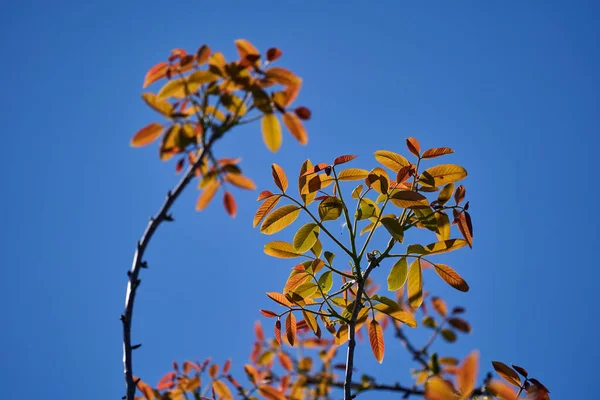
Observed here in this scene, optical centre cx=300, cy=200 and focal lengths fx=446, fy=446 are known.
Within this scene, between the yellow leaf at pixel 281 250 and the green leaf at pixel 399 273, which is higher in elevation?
the yellow leaf at pixel 281 250

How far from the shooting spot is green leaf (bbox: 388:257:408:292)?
54.9 inches

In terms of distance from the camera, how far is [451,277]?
4.55 feet

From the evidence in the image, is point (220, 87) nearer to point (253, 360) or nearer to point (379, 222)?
point (379, 222)

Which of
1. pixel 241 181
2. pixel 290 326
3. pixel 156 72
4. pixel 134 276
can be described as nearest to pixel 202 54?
pixel 156 72

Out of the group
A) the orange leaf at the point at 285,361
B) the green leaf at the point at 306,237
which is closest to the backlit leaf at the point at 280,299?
the green leaf at the point at 306,237

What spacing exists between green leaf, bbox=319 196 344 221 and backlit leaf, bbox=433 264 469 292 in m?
0.35

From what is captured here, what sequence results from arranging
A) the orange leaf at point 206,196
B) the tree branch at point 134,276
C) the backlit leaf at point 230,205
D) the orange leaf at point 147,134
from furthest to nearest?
1. the backlit leaf at point 230,205
2. the orange leaf at point 206,196
3. the orange leaf at point 147,134
4. the tree branch at point 134,276

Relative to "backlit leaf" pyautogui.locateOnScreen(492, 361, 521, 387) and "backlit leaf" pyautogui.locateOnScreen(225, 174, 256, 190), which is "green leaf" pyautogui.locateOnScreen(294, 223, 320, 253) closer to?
"backlit leaf" pyautogui.locateOnScreen(225, 174, 256, 190)

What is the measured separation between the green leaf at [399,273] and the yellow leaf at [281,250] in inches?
11.7

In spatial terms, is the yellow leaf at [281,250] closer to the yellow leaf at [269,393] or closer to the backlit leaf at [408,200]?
the backlit leaf at [408,200]

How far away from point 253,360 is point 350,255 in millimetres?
2124

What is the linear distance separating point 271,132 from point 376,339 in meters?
0.74

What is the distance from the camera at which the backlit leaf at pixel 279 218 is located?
4.70ft

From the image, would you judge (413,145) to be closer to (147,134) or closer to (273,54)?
(273,54)
